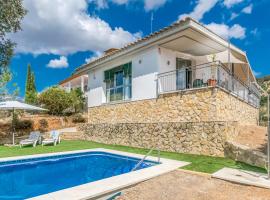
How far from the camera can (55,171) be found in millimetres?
10438

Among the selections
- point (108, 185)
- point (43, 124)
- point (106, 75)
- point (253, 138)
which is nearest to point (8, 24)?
point (106, 75)

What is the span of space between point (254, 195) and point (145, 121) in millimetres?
9999

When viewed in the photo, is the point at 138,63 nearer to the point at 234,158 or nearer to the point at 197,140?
the point at 197,140

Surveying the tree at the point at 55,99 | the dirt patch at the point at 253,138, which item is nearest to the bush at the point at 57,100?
the tree at the point at 55,99

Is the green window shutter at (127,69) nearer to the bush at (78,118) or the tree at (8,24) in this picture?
the tree at (8,24)

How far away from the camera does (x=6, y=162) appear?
10664 millimetres

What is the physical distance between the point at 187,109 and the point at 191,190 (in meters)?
7.04

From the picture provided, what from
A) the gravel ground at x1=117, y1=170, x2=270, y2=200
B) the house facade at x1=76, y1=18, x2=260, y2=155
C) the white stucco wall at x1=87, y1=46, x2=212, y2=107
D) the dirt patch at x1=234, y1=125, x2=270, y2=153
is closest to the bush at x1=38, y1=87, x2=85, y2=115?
the house facade at x1=76, y1=18, x2=260, y2=155

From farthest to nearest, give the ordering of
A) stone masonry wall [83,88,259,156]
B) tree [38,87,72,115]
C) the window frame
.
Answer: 1. tree [38,87,72,115]
2. the window frame
3. stone masonry wall [83,88,259,156]

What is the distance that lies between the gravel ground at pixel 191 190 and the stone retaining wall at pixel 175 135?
12.2ft

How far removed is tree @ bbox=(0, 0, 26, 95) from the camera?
14.7 metres

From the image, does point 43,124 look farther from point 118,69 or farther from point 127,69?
point 127,69

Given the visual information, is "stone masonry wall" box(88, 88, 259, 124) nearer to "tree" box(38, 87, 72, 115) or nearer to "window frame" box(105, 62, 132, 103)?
"window frame" box(105, 62, 132, 103)

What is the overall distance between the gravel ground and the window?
431 inches
